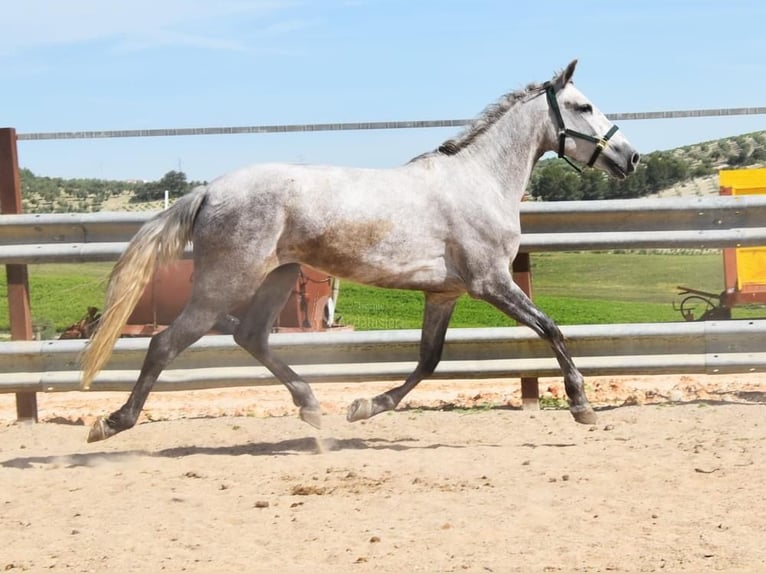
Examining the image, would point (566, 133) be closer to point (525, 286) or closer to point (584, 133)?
point (584, 133)

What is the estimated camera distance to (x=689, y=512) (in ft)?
15.0

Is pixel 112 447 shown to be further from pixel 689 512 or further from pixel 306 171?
pixel 689 512

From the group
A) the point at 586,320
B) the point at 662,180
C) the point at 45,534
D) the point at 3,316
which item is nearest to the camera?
the point at 45,534

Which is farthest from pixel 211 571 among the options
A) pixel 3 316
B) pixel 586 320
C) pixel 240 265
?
pixel 3 316

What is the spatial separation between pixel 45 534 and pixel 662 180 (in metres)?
6.58

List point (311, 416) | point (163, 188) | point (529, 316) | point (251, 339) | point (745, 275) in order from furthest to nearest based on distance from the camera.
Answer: point (745, 275), point (163, 188), point (251, 339), point (311, 416), point (529, 316)

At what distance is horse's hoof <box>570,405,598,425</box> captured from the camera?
659 centimetres

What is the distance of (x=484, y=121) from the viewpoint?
695cm

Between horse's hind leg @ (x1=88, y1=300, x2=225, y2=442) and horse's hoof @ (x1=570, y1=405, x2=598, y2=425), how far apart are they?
6.97ft

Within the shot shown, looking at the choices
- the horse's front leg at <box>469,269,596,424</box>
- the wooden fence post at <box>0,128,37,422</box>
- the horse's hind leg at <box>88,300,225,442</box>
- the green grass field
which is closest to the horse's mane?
the horse's front leg at <box>469,269,596,424</box>

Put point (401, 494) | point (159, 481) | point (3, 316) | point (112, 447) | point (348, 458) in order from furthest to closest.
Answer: point (3, 316) → point (112, 447) → point (348, 458) → point (159, 481) → point (401, 494)

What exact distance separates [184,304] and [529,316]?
5786 mm

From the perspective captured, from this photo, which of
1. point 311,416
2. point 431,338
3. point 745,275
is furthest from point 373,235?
point 745,275

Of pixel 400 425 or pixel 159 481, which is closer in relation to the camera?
pixel 159 481
